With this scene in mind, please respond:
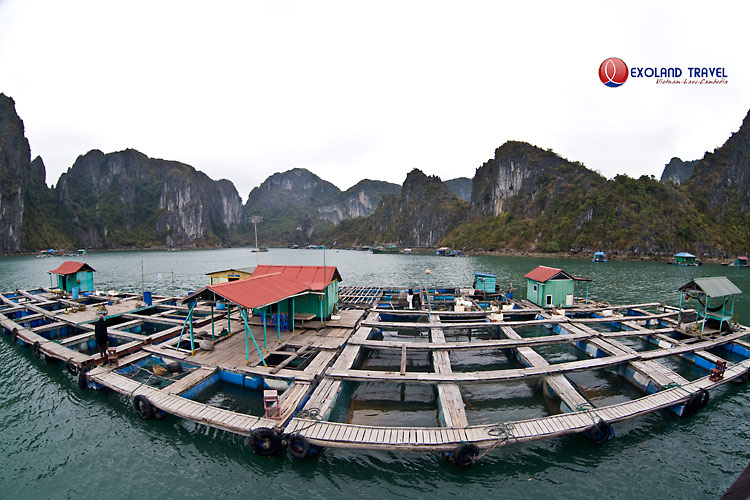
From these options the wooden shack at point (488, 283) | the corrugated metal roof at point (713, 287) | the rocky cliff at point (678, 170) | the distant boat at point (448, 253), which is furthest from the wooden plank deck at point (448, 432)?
the rocky cliff at point (678, 170)

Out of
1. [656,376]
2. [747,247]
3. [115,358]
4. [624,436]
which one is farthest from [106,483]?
[747,247]

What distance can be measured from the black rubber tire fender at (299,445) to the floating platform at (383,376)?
1.2 inches

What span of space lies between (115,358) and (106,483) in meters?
6.91

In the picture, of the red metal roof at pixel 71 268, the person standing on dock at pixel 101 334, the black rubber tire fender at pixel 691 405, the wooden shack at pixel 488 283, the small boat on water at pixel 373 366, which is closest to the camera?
the small boat on water at pixel 373 366

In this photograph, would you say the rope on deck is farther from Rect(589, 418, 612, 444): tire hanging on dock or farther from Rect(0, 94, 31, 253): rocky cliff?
Rect(0, 94, 31, 253): rocky cliff

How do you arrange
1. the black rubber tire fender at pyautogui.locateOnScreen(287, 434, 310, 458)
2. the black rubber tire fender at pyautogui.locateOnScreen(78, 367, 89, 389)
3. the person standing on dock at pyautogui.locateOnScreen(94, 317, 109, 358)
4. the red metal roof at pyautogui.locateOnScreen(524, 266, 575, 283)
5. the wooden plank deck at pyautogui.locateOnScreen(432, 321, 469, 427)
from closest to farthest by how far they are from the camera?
1. the black rubber tire fender at pyautogui.locateOnScreen(287, 434, 310, 458)
2. the wooden plank deck at pyautogui.locateOnScreen(432, 321, 469, 427)
3. the black rubber tire fender at pyautogui.locateOnScreen(78, 367, 89, 389)
4. the person standing on dock at pyautogui.locateOnScreen(94, 317, 109, 358)
5. the red metal roof at pyautogui.locateOnScreen(524, 266, 575, 283)

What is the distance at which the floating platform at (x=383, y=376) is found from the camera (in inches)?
348

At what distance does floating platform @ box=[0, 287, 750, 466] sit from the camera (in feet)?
29.0

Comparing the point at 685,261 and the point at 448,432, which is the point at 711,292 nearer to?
the point at 448,432

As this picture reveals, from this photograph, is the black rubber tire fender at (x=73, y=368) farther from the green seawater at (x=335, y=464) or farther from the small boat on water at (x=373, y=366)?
the green seawater at (x=335, y=464)

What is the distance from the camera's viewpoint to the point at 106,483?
827 cm

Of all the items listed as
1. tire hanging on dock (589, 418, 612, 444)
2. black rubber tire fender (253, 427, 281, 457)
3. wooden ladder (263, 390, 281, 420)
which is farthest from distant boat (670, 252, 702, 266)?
black rubber tire fender (253, 427, 281, 457)

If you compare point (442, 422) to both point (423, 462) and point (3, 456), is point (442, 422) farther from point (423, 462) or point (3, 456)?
point (3, 456)

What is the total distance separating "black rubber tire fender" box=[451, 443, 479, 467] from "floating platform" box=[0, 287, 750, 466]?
0.10 feet
